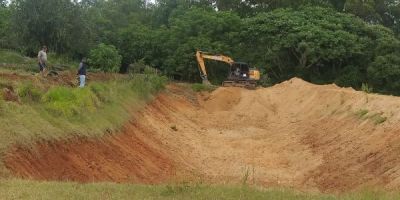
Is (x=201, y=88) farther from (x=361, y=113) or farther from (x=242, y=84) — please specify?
(x=361, y=113)

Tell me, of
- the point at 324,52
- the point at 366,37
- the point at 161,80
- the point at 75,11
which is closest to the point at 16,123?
the point at 161,80

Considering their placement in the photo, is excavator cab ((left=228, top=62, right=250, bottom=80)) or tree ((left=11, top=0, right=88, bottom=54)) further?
excavator cab ((left=228, top=62, right=250, bottom=80))

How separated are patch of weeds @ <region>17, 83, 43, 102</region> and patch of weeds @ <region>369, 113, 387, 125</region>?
12.1 m

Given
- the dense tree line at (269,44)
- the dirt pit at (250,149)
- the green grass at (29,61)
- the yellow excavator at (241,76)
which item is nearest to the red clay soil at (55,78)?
the green grass at (29,61)

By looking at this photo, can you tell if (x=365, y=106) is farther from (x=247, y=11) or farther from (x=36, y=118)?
(x=247, y=11)

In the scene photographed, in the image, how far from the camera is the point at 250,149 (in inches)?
947

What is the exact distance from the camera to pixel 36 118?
47.5ft

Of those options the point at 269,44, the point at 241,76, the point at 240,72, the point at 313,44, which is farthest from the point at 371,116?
the point at 269,44

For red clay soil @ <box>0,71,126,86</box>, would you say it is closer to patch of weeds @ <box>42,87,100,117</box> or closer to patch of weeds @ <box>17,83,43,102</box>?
patch of weeds @ <box>42,87,100,117</box>

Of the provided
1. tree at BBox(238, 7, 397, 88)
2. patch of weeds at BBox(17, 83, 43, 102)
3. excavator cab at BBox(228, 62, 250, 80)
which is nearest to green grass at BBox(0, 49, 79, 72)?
excavator cab at BBox(228, 62, 250, 80)

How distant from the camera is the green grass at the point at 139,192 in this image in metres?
9.57

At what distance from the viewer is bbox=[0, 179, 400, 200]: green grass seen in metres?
9.57

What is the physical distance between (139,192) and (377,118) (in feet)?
45.3

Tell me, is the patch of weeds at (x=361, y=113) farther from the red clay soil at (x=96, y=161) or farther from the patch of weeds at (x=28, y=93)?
the patch of weeds at (x=28, y=93)
